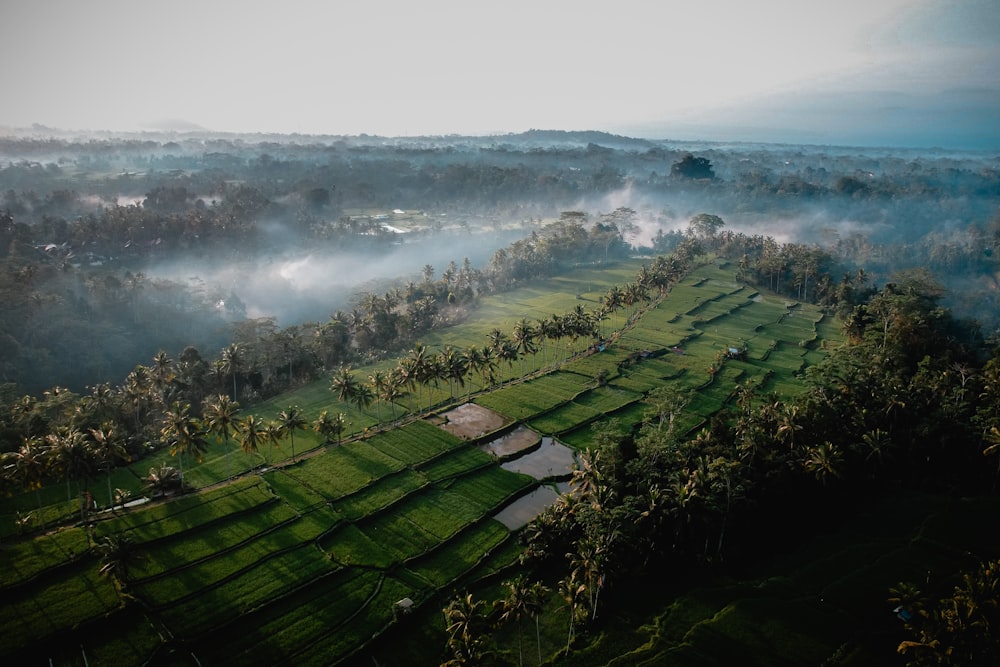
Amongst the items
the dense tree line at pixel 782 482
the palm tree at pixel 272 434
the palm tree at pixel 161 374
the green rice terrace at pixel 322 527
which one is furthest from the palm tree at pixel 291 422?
the dense tree line at pixel 782 482

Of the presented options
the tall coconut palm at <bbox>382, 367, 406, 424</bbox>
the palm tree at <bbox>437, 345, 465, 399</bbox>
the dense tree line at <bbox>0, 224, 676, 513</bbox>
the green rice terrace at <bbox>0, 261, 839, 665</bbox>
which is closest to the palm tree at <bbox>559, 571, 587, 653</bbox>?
the green rice terrace at <bbox>0, 261, 839, 665</bbox>

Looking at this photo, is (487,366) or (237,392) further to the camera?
(487,366)

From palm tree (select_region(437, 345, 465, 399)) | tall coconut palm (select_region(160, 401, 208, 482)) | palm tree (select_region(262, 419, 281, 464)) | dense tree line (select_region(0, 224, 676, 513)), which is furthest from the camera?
palm tree (select_region(437, 345, 465, 399))

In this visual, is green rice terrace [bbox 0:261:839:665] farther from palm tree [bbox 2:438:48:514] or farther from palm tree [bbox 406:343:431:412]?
palm tree [bbox 406:343:431:412]

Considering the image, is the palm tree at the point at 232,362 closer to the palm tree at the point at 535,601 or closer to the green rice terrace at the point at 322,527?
the green rice terrace at the point at 322,527

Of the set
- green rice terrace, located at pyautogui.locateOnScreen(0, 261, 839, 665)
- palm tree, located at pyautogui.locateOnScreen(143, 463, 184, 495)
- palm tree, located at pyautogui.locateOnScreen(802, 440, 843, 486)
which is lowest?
green rice terrace, located at pyautogui.locateOnScreen(0, 261, 839, 665)

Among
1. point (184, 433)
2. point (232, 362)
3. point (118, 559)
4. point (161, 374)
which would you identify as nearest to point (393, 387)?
point (184, 433)

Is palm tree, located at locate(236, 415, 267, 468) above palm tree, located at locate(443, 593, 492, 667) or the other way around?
above

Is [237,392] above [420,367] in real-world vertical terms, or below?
below

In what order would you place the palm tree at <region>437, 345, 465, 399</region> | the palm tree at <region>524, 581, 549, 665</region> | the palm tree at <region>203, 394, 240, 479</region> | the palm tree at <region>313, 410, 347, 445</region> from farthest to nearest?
the palm tree at <region>437, 345, 465, 399</region>, the palm tree at <region>313, 410, 347, 445</region>, the palm tree at <region>203, 394, 240, 479</region>, the palm tree at <region>524, 581, 549, 665</region>

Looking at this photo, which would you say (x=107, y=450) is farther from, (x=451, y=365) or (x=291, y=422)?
(x=451, y=365)
